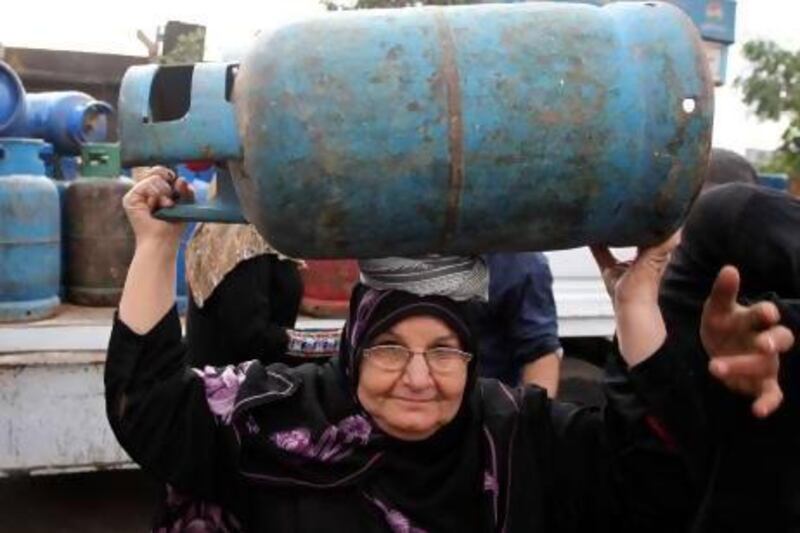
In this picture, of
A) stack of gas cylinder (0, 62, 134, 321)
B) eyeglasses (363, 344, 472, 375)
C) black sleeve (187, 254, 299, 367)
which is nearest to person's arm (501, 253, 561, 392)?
black sleeve (187, 254, 299, 367)

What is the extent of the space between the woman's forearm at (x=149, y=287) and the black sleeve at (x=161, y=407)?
0.05 feet

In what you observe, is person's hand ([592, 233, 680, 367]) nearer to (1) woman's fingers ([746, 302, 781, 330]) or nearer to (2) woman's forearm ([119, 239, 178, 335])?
(1) woman's fingers ([746, 302, 781, 330])

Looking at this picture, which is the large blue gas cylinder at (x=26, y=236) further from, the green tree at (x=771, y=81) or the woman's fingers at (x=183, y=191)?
the green tree at (x=771, y=81)

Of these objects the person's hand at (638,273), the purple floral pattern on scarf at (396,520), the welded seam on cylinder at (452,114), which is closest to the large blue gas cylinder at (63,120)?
the purple floral pattern on scarf at (396,520)

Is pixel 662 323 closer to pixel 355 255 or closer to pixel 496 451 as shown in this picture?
pixel 496 451

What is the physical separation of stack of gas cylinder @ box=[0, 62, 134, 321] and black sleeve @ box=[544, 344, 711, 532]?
298cm

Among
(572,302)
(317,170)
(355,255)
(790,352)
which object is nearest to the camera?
(317,170)

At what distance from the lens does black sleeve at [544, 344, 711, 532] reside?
1675 mm

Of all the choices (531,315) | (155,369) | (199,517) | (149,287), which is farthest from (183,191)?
(531,315)

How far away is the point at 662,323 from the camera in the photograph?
173 cm

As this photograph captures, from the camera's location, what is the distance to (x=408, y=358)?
6.04ft

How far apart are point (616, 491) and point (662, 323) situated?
0.33m

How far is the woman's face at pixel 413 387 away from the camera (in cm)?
181

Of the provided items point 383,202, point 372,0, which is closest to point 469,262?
point 383,202
